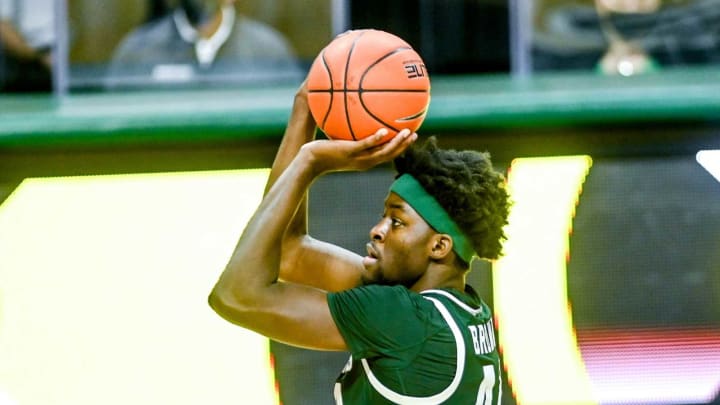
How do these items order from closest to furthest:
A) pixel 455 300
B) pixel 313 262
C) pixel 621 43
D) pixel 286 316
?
pixel 286 316 < pixel 455 300 < pixel 313 262 < pixel 621 43

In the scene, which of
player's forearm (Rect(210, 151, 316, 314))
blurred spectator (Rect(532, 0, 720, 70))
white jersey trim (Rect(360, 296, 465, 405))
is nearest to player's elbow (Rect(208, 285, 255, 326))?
player's forearm (Rect(210, 151, 316, 314))

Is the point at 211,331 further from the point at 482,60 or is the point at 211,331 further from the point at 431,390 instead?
the point at 482,60

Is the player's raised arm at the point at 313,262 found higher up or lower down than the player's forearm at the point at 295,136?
lower down

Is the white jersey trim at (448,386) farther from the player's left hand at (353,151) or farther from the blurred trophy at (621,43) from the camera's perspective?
the blurred trophy at (621,43)

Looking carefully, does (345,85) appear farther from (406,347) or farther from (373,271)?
(406,347)

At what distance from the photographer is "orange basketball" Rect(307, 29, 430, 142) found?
11.2ft

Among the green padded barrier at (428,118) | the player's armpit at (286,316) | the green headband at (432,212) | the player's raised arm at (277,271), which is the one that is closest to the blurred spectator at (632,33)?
the green padded barrier at (428,118)

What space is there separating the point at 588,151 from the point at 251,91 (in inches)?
86.5

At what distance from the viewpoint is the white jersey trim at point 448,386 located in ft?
10.7

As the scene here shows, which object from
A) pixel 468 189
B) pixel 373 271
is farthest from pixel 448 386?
pixel 468 189

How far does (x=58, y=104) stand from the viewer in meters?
5.63

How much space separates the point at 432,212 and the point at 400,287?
23cm

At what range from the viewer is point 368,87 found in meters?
3.43

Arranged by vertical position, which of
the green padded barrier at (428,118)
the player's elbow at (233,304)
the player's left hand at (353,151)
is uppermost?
the green padded barrier at (428,118)
